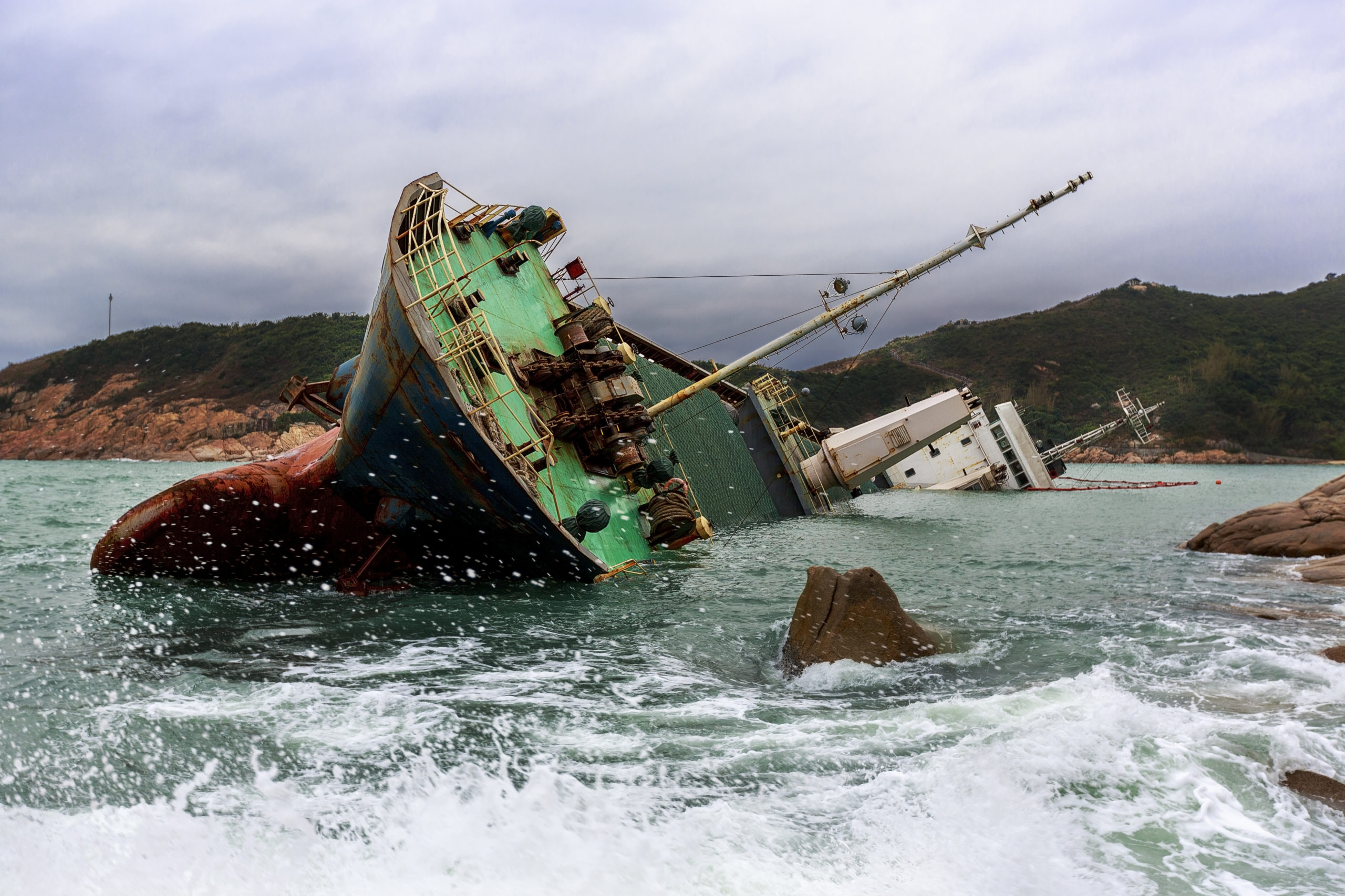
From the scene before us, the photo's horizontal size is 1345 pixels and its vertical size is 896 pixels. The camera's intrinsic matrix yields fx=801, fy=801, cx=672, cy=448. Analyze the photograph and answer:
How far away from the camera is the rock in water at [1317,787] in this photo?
14.1ft

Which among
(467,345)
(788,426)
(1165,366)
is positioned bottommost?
(1165,366)

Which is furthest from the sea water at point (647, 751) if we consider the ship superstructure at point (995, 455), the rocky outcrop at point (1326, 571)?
the ship superstructure at point (995, 455)

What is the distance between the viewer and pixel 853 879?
376 centimetres

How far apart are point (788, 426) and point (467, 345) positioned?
19.2 metres

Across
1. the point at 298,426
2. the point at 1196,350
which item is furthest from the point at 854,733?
the point at 1196,350

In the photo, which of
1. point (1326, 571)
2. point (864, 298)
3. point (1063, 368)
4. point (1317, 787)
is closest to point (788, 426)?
point (864, 298)

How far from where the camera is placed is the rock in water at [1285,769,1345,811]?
169 inches

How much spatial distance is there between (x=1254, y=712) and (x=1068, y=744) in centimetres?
162

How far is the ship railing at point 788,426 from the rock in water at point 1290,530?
41.9 feet

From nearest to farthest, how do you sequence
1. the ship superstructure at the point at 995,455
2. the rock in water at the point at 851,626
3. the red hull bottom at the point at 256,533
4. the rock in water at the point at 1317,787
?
the rock in water at the point at 1317,787
the rock in water at the point at 851,626
the red hull bottom at the point at 256,533
the ship superstructure at the point at 995,455

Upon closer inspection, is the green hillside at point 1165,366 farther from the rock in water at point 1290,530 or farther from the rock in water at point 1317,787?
the rock in water at point 1317,787

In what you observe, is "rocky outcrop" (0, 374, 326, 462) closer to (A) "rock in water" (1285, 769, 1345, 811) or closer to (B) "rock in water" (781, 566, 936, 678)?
(B) "rock in water" (781, 566, 936, 678)

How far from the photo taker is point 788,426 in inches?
1133

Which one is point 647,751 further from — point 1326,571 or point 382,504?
point 1326,571
